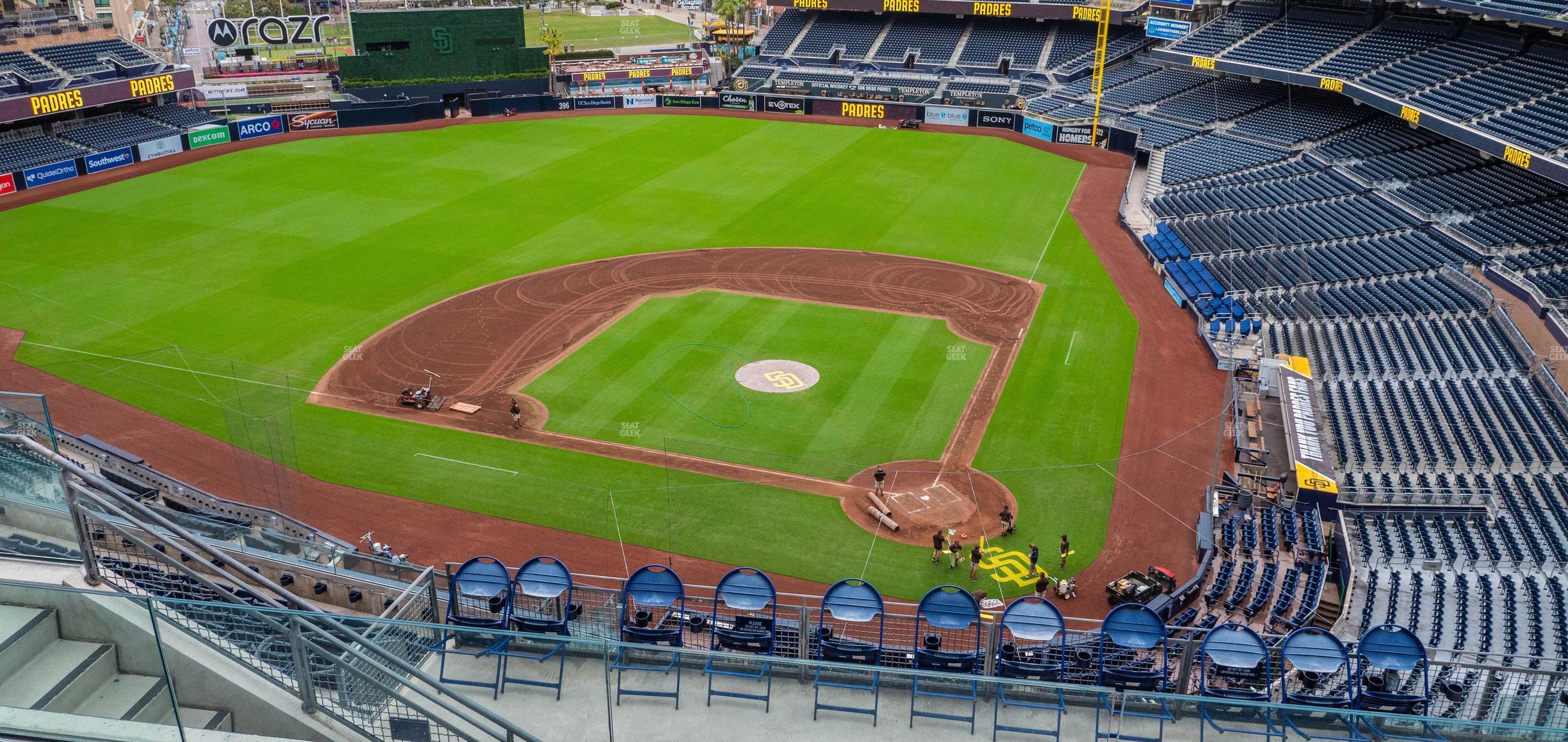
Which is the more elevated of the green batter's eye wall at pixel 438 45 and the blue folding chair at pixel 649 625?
the green batter's eye wall at pixel 438 45

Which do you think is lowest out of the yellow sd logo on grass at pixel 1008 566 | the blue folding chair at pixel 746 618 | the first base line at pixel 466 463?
the yellow sd logo on grass at pixel 1008 566

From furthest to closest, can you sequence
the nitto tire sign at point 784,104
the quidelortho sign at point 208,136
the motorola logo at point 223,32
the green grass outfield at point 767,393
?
1. the nitto tire sign at point 784,104
2. the motorola logo at point 223,32
3. the quidelortho sign at point 208,136
4. the green grass outfield at point 767,393

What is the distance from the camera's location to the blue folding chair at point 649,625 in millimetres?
14078

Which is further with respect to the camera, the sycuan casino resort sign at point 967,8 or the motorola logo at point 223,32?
the sycuan casino resort sign at point 967,8

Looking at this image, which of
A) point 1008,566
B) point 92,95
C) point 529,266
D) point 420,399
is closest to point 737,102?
point 529,266

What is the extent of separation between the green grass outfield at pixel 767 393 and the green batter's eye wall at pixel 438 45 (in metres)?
45.1

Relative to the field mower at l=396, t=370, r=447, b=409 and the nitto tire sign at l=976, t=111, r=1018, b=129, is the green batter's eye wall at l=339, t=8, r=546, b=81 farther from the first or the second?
the field mower at l=396, t=370, r=447, b=409

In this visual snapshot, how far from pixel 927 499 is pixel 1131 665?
39.2ft

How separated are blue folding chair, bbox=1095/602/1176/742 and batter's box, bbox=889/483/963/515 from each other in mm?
10481

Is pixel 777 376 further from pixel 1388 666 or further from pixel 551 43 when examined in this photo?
pixel 551 43

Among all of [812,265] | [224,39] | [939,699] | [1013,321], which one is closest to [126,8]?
[224,39]

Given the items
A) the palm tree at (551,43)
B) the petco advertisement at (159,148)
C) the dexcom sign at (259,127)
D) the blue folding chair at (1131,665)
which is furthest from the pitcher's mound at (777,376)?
the palm tree at (551,43)

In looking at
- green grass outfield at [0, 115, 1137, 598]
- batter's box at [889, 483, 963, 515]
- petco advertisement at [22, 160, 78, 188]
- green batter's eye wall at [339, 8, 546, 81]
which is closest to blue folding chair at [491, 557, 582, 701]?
green grass outfield at [0, 115, 1137, 598]

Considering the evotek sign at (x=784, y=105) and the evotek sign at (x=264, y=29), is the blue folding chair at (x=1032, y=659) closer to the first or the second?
the evotek sign at (x=784, y=105)
